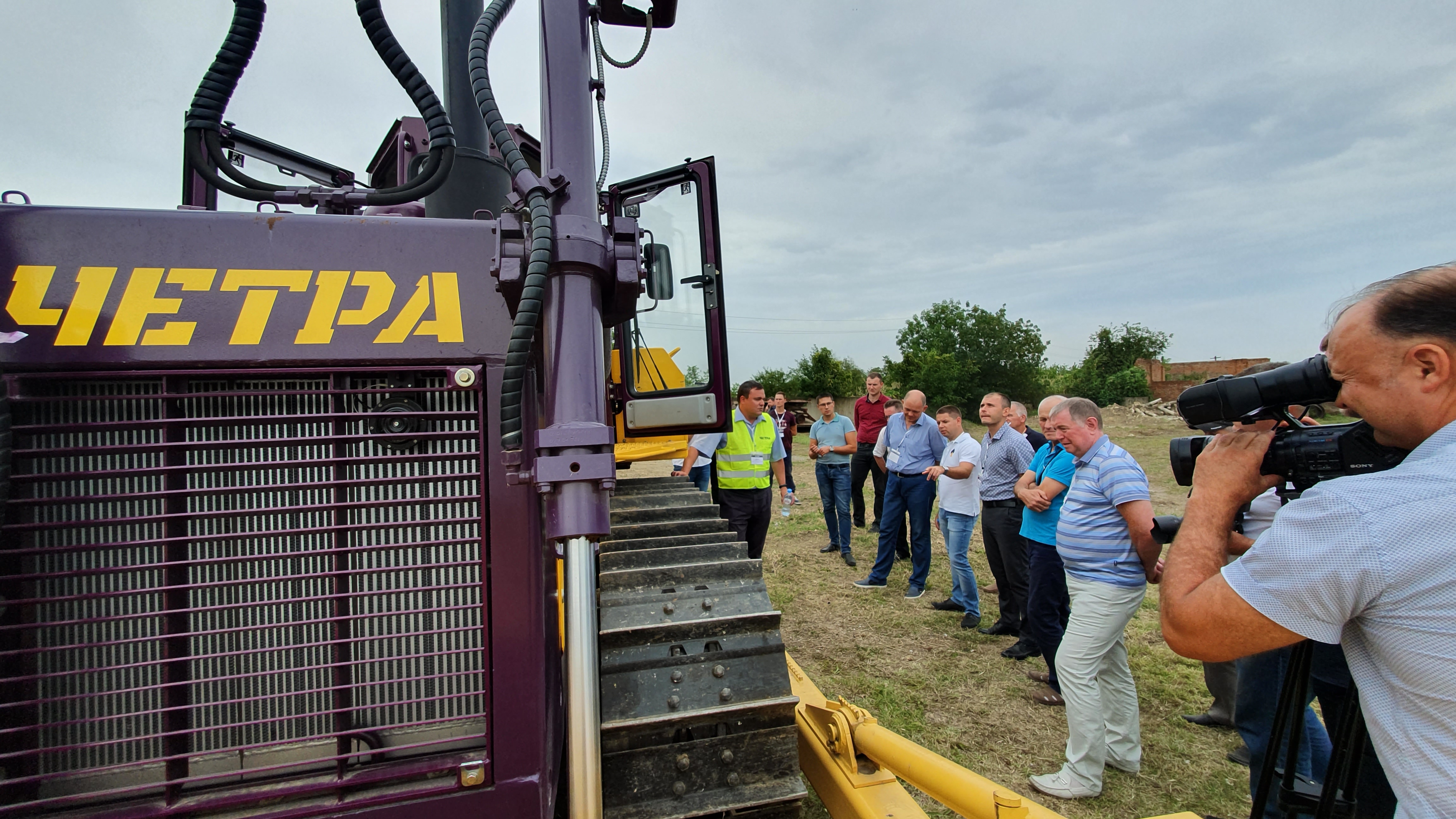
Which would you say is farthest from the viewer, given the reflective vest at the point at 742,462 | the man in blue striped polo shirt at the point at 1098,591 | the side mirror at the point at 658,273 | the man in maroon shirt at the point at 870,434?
the man in maroon shirt at the point at 870,434

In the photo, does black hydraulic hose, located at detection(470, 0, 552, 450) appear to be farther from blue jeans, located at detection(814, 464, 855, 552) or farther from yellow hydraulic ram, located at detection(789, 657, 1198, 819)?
blue jeans, located at detection(814, 464, 855, 552)

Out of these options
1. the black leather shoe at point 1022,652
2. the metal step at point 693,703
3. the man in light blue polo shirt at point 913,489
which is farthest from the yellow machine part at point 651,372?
the man in light blue polo shirt at point 913,489

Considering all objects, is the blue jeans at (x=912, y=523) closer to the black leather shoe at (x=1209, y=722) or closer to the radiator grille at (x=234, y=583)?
the black leather shoe at (x=1209, y=722)

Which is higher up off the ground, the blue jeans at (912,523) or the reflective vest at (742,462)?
the reflective vest at (742,462)

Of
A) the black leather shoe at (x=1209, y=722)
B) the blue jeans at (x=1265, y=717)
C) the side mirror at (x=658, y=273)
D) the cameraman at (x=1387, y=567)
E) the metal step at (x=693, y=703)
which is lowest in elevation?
the black leather shoe at (x=1209, y=722)

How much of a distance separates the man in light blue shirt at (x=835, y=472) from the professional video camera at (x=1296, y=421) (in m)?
6.10

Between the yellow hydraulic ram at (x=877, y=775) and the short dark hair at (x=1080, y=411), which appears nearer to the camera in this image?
the yellow hydraulic ram at (x=877, y=775)

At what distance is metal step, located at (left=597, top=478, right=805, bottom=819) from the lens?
1732mm

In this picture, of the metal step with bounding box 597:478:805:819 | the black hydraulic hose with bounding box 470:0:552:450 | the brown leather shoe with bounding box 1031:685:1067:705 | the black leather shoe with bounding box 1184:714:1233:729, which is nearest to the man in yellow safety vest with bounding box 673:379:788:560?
the brown leather shoe with bounding box 1031:685:1067:705

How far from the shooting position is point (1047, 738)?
3.75 meters

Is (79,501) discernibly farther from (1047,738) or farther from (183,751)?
(1047,738)

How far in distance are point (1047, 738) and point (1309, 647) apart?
9.15 feet

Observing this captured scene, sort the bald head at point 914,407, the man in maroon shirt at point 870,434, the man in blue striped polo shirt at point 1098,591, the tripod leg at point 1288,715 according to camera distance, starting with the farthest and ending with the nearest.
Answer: the man in maroon shirt at point 870,434, the bald head at point 914,407, the man in blue striped polo shirt at point 1098,591, the tripod leg at point 1288,715

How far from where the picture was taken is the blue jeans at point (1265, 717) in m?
2.77
